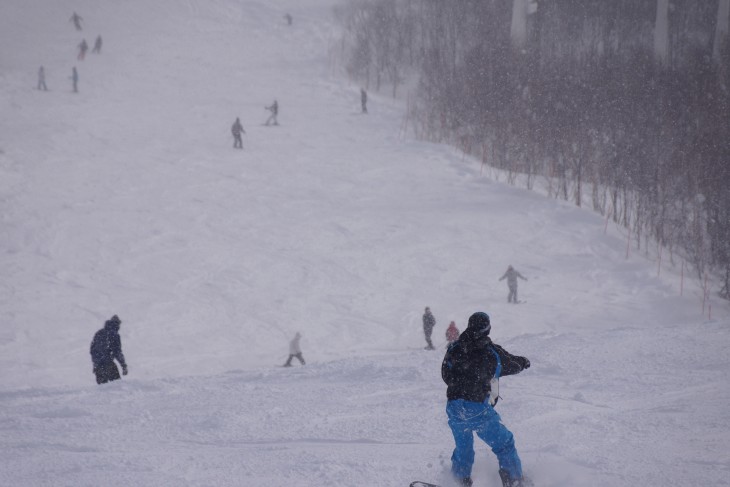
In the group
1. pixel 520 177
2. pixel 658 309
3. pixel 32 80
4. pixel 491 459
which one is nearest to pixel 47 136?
pixel 32 80

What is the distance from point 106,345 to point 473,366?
6.70 metres

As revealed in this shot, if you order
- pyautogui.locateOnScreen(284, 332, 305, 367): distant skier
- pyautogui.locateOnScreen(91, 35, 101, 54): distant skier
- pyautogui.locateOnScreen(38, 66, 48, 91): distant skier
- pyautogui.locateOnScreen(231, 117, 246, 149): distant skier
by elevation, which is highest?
pyautogui.locateOnScreen(91, 35, 101, 54): distant skier

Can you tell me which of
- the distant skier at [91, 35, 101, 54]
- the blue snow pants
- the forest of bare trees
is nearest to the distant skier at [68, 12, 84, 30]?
the distant skier at [91, 35, 101, 54]

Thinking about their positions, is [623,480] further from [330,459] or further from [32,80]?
[32,80]

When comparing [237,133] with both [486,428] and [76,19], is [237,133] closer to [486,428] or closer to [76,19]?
[76,19]

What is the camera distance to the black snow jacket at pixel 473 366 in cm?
363

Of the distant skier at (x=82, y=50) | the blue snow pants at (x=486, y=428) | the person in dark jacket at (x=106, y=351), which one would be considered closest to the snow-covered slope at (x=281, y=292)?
the blue snow pants at (x=486, y=428)

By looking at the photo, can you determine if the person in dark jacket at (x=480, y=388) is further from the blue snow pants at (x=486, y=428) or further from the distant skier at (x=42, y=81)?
the distant skier at (x=42, y=81)

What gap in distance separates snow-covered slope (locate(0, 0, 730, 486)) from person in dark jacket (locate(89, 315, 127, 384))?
3.25ft

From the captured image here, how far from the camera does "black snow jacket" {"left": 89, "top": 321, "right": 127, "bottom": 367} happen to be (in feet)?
28.3

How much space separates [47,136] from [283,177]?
34.3 ft

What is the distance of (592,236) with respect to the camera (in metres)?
21.3

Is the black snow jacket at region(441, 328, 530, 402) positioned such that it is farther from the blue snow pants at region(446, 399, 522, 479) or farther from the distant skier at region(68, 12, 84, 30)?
the distant skier at region(68, 12, 84, 30)

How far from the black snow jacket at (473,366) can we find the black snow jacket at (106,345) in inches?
253
